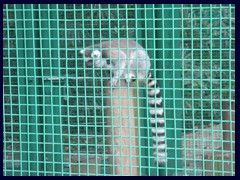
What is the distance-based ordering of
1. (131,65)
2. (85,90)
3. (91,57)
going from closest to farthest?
(85,90)
(91,57)
(131,65)

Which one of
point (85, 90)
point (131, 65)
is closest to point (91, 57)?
point (131, 65)

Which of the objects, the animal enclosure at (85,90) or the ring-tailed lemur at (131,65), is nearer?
the animal enclosure at (85,90)

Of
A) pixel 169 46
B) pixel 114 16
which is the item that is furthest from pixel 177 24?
pixel 114 16

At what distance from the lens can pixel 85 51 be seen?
2.60m

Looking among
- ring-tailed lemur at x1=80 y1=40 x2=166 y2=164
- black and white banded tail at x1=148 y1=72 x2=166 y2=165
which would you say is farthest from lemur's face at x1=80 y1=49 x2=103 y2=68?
black and white banded tail at x1=148 y1=72 x2=166 y2=165

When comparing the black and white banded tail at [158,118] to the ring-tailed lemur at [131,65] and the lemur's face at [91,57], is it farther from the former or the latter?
the lemur's face at [91,57]

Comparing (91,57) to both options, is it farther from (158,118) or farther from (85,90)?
(158,118)

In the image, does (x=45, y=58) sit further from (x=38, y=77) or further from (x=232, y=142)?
(x=232, y=142)

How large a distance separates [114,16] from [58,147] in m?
0.75

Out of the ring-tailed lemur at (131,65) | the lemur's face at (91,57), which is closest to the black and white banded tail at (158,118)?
the ring-tailed lemur at (131,65)

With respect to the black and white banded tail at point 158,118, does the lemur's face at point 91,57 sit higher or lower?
higher

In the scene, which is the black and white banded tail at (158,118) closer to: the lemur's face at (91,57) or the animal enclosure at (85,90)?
the animal enclosure at (85,90)

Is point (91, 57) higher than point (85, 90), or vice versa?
point (91, 57)

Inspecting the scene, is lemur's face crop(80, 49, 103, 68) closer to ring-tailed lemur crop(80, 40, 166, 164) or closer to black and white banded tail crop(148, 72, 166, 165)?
ring-tailed lemur crop(80, 40, 166, 164)
